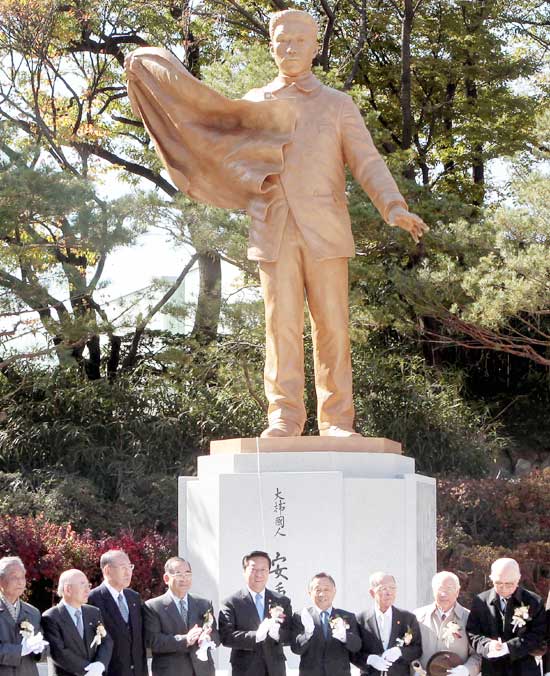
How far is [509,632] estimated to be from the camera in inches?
199

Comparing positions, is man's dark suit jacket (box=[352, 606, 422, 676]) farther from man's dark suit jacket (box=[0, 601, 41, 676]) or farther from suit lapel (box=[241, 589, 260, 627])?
man's dark suit jacket (box=[0, 601, 41, 676])

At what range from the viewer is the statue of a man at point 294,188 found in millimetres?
6324

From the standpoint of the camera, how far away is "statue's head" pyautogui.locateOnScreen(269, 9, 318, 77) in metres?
6.44

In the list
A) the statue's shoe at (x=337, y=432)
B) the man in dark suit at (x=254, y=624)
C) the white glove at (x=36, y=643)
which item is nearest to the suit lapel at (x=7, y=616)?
the white glove at (x=36, y=643)

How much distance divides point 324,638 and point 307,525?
84cm

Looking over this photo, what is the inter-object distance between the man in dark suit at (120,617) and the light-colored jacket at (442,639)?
123cm

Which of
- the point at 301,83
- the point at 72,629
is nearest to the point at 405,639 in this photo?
the point at 72,629

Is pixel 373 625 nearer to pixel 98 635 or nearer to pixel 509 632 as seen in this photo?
pixel 509 632

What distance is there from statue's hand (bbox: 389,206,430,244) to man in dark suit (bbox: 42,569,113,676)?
101 inches

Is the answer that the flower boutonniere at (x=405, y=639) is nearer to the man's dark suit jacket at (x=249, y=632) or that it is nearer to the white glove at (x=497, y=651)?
the white glove at (x=497, y=651)

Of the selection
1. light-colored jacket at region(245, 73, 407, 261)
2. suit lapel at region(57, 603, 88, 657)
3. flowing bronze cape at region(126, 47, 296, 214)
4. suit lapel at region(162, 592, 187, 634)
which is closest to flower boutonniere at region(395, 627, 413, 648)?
suit lapel at region(162, 592, 187, 634)

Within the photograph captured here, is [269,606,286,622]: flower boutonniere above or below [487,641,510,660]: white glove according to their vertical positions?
Answer: above

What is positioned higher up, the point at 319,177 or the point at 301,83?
the point at 301,83

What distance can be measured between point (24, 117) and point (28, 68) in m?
0.60
